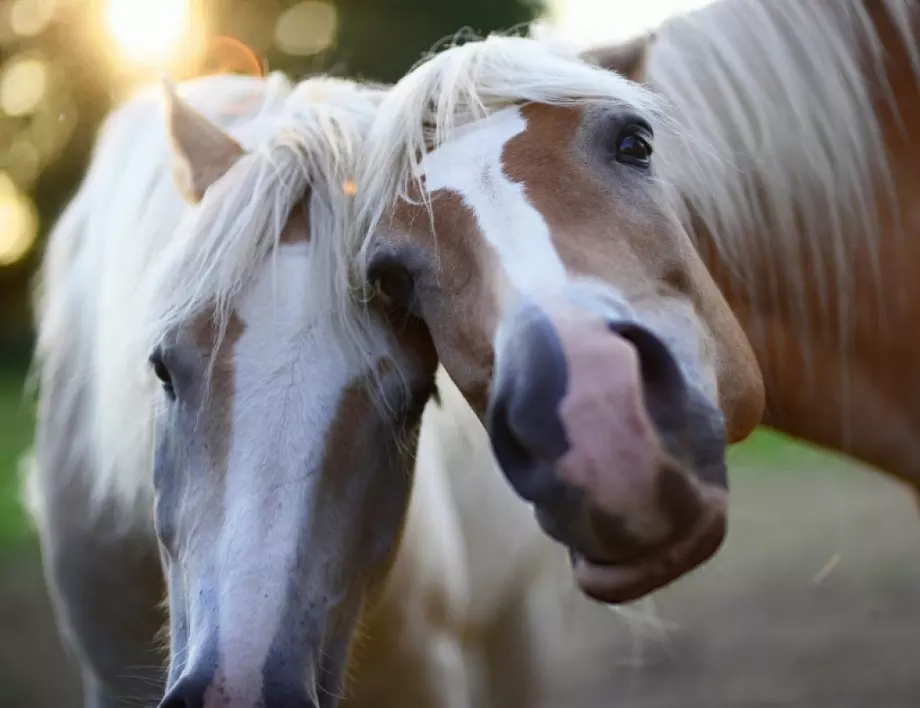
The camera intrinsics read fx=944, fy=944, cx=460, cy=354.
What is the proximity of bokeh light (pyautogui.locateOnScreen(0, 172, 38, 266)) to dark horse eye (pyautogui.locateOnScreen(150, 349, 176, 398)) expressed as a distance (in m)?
17.5

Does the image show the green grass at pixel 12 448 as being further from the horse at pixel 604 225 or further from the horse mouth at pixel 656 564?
the horse mouth at pixel 656 564

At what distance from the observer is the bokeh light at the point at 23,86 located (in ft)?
53.6

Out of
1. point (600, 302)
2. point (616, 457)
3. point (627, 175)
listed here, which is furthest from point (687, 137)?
point (616, 457)

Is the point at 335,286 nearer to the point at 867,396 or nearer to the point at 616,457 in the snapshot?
the point at 616,457

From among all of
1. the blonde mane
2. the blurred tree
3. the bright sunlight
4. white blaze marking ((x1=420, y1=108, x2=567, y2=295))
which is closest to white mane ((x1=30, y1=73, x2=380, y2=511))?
white blaze marking ((x1=420, y1=108, x2=567, y2=295))

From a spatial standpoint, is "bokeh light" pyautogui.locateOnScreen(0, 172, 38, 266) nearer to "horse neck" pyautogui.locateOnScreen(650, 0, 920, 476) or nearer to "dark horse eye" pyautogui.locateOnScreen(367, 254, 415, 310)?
"horse neck" pyautogui.locateOnScreen(650, 0, 920, 476)

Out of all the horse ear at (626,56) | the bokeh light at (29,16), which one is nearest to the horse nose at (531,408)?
the horse ear at (626,56)

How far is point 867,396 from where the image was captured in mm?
2205

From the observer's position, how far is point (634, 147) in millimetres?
1603

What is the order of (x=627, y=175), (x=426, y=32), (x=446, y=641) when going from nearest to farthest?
(x=627, y=175) → (x=446, y=641) → (x=426, y=32)

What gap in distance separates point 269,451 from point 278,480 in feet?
0.15

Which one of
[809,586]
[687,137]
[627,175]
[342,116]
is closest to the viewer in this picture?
[627,175]

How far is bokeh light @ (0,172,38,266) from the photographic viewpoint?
17250 mm

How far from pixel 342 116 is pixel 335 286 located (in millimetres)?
379
